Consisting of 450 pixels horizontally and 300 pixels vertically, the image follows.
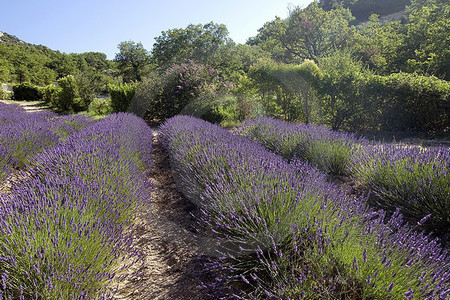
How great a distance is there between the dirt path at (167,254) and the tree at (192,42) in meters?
31.0

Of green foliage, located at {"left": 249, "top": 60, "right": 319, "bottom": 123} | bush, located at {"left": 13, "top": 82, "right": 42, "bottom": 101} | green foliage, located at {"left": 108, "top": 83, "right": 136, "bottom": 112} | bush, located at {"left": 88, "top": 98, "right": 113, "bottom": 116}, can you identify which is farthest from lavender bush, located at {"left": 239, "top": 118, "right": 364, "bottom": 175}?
bush, located at {"left": 13, "top": 82, "right": 42, "bottom": 101}

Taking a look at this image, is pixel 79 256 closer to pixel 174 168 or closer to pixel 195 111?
pixel 174 168

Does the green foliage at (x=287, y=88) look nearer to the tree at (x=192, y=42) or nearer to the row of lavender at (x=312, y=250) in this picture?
the row of lavender at (x=312, y=250)

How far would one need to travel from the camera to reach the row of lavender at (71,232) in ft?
4.41

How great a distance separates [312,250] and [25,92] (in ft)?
103

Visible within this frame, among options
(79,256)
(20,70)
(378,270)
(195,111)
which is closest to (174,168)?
(79,256)

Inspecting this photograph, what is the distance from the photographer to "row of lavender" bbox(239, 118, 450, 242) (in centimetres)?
224

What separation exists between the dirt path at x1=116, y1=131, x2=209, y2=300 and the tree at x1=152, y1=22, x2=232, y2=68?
3102 centimetres

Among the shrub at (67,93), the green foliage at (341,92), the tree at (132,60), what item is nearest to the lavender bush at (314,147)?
the green foliage at (341,92)

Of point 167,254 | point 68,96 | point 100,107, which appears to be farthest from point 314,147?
point 68,96

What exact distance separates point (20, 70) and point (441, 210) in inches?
1693

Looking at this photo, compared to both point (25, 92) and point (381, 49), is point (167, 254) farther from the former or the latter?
point (25, 92)

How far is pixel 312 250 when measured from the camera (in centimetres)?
151

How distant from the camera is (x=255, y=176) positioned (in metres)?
2.17
